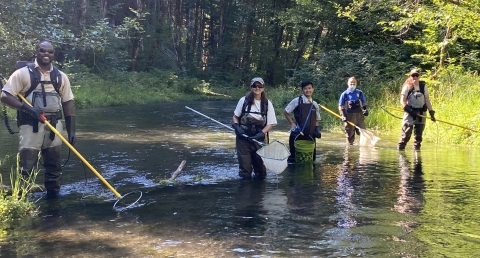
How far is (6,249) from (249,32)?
45.1 meters

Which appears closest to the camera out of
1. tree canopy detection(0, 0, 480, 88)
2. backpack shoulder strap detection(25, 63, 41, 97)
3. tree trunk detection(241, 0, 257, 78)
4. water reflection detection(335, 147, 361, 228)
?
water reflection detection(335, 147, 361, 228)

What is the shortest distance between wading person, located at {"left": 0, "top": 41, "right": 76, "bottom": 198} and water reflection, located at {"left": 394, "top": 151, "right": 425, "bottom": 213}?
447cm

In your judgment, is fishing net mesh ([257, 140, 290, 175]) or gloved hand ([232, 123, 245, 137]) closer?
A: fishing net mesh ([257, 140, 290, 175])

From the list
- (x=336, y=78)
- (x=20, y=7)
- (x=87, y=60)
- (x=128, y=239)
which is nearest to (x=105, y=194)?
(x=128, y=239)

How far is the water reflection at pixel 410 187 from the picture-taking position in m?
6.86

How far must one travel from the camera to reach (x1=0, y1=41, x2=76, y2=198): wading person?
668cm

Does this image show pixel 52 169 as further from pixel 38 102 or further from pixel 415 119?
pixel 415 119

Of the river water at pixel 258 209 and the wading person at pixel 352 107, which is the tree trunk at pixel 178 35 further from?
the river water at pixel 258 209

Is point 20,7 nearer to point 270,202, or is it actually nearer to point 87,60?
point 270,202

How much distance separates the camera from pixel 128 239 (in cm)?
543

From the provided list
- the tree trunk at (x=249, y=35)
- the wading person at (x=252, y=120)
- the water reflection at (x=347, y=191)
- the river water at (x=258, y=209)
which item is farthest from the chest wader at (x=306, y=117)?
the tree trunk at (x=249, y=35)

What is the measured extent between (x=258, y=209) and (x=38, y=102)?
3.17 metres

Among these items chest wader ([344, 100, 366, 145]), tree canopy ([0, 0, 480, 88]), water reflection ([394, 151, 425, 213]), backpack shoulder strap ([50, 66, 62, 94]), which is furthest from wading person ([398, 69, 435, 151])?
backpack shoulder strap ([50, 66, 62, 94])

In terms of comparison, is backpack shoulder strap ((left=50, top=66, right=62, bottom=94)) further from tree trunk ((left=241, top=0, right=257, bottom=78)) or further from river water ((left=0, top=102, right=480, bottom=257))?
tree trunk ((left=241, top=0, right=257, bottom=78))
